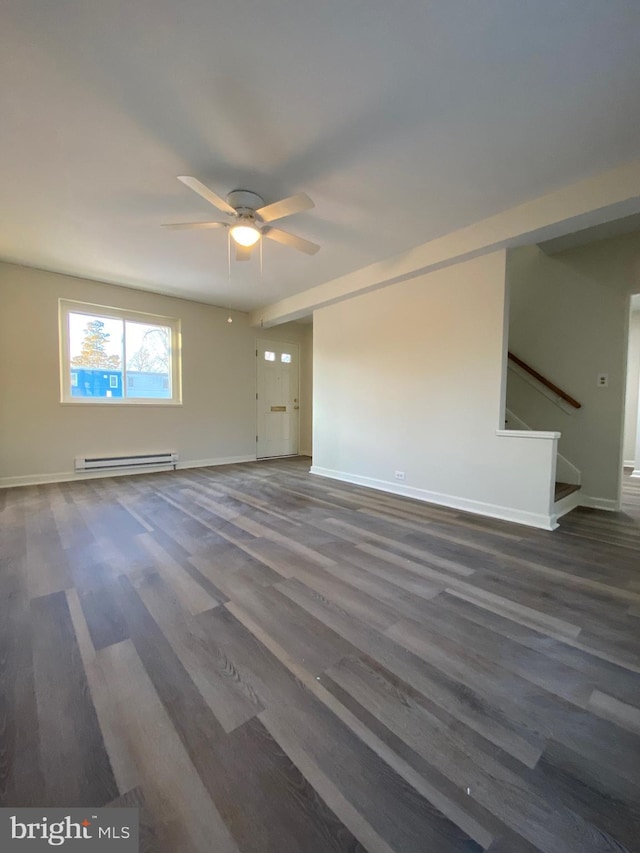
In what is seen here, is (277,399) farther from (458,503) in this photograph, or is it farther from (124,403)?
(458,503)

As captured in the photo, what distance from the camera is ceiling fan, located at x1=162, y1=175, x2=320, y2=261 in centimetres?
229

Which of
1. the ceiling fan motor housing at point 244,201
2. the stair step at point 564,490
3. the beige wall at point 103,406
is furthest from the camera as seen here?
the beige wall at point 103,406

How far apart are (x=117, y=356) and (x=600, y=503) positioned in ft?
21.6

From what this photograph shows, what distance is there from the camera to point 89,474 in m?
4.75

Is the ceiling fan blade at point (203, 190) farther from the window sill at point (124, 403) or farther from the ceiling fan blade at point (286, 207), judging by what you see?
the window sill at point (124, 403)

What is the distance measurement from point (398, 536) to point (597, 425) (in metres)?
2.77

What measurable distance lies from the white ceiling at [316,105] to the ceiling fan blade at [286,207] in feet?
0.92

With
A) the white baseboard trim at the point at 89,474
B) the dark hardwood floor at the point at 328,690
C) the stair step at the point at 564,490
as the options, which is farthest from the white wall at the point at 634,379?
the white baseboard trim at the point at 89,474

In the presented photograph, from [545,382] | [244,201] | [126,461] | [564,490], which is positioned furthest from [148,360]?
[564,490]

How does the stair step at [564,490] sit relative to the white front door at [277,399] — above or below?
below

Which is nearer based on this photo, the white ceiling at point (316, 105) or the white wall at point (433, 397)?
the white ceiling at point (316, 105)

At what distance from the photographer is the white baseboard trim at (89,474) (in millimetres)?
4262

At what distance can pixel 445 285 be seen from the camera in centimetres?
Answer: 358

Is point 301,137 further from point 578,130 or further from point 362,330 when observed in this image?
point 362,330
